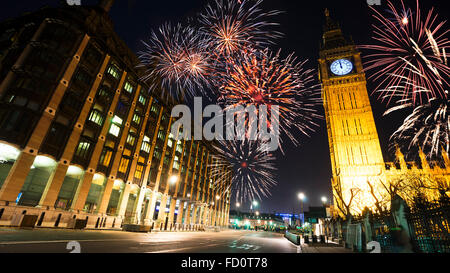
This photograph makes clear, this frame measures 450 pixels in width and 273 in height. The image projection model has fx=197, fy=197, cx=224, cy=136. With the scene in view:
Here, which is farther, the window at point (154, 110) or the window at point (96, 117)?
the window at point (154, 110)

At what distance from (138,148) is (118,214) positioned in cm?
1060

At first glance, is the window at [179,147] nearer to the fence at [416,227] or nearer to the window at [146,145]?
the window at [146,145]

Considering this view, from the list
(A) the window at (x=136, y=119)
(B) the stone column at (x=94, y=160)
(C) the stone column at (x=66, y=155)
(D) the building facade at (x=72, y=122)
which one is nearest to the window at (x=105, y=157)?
(D) the building facade at (x=72, y=122)

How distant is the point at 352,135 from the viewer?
175ft

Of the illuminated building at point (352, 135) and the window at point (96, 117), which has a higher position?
the illuminated building at point (352, 135)

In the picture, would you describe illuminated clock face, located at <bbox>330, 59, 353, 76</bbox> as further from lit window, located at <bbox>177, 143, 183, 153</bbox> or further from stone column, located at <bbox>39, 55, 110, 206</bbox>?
stone column, located at <bbox>39, 55, 110, 206</bbox>

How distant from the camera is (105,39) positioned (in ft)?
94.9

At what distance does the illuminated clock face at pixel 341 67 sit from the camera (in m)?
60.0

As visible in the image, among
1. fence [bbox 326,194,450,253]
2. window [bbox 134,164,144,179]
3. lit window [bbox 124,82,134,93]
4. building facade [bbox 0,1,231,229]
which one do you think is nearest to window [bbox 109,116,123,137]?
building facade [bbox 0,1,231,229]

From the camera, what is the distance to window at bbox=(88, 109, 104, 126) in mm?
26884

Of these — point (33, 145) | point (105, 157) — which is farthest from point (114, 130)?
point (33, 145)

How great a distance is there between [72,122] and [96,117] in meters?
3.56

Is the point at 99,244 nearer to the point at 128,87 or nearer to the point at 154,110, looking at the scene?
the point at 128,87

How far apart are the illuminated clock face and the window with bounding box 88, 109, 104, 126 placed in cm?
6310
